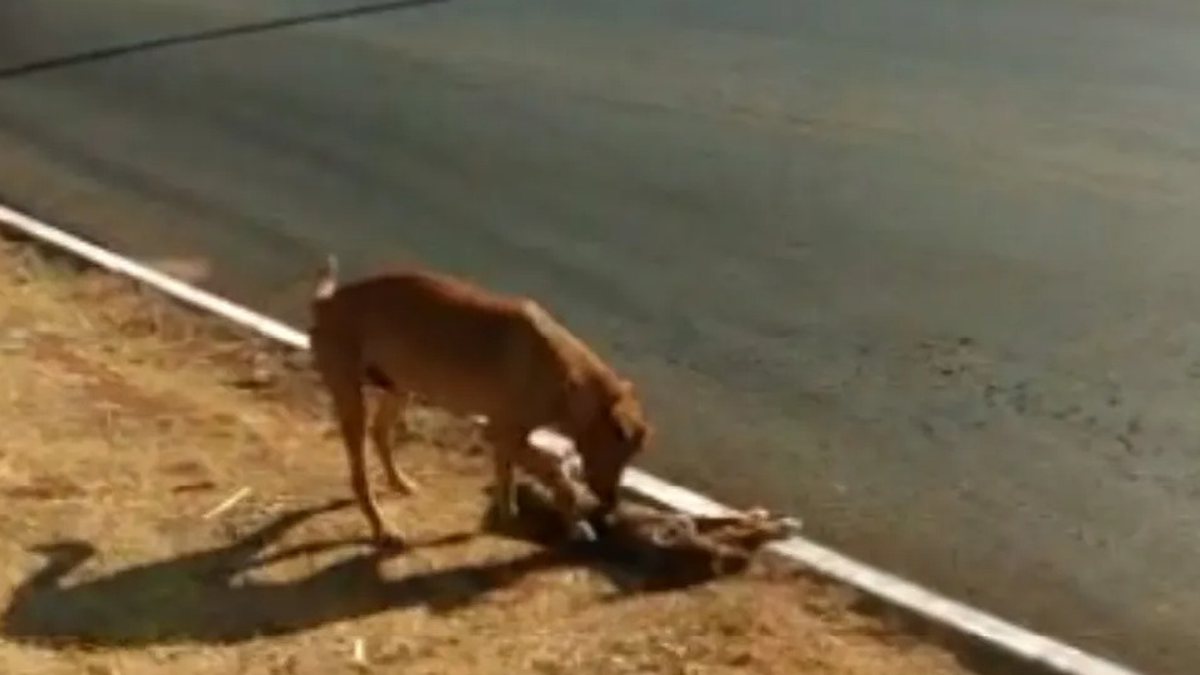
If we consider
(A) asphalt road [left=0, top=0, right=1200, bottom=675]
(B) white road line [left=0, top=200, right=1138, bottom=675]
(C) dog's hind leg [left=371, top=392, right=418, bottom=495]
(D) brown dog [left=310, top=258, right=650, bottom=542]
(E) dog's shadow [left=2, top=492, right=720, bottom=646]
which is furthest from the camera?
(A) asphalt road [left=0, top=0, right=1200, bottom=675]

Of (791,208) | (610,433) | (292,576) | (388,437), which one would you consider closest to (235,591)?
(292,576)

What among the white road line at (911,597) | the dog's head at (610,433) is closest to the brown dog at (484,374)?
the dog's head at (610,433)

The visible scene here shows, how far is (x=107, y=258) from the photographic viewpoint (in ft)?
30.9

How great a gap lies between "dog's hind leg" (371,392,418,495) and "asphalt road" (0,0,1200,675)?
0.82 metres

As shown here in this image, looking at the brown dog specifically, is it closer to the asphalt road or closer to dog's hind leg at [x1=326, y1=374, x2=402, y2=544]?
dog's hind leg at [x1=326, y1=374, x2=402, y2=544]

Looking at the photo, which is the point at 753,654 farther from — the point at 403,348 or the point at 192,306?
the point at 192,306

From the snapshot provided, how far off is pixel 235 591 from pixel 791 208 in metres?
4.37

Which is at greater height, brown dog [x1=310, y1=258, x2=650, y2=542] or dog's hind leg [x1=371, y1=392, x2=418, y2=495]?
brown dog [x1=310, y1=258, x2=650, y2=542]

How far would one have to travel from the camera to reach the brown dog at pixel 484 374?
6.07m

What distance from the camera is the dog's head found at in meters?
6.05

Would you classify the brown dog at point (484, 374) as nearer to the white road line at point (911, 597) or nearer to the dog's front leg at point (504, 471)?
the dog's front leg at point (504, 471)

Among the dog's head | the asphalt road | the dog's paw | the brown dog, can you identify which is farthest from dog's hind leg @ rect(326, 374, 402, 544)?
the asphalt road

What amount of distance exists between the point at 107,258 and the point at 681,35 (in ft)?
17.2

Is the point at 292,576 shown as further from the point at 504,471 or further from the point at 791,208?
the point at 791,208
